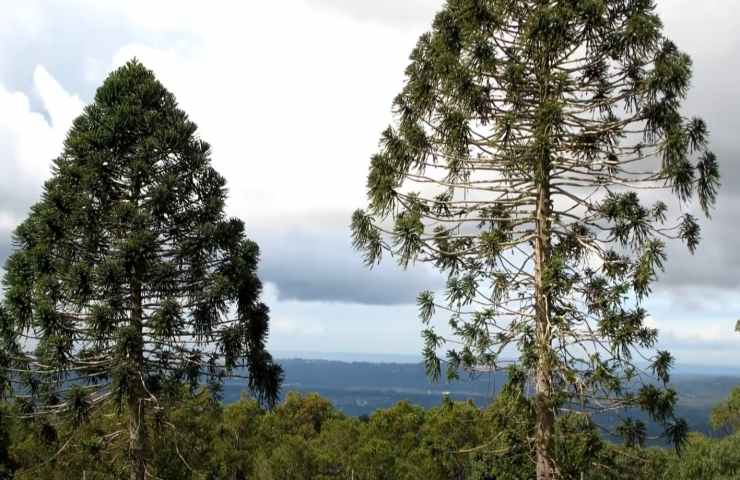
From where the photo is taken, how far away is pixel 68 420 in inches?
818

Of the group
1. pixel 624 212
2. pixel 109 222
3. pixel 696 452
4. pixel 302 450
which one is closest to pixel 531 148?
pixel 624 212

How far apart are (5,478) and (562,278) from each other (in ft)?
119

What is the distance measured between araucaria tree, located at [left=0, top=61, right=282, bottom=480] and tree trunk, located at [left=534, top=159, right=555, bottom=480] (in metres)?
9.92

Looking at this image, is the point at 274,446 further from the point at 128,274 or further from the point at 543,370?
the point at 543,370

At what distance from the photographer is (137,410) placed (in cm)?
1991

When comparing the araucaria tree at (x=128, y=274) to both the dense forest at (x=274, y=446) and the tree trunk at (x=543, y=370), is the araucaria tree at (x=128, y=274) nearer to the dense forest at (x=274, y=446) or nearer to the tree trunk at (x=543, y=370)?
the dense forest at (x=274, y=446)

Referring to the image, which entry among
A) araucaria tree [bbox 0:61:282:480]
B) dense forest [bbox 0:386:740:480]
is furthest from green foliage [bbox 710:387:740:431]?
araucaria tree [bbox 0:61:282:480]

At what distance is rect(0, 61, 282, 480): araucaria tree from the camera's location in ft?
64.4

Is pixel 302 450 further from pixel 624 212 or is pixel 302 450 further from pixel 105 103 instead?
pixel 624 212

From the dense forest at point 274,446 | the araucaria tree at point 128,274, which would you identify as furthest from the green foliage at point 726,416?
the araucaria tree at point 128,274

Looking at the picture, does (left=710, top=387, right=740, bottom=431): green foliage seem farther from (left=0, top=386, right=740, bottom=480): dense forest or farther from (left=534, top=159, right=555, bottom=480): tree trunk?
(left=534, top=159, right=555, bottom=480): tree trunk

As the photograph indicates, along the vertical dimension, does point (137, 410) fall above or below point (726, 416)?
above

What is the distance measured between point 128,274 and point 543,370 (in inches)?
453

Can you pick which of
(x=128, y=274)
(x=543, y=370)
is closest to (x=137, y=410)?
(x=128, y=274)
